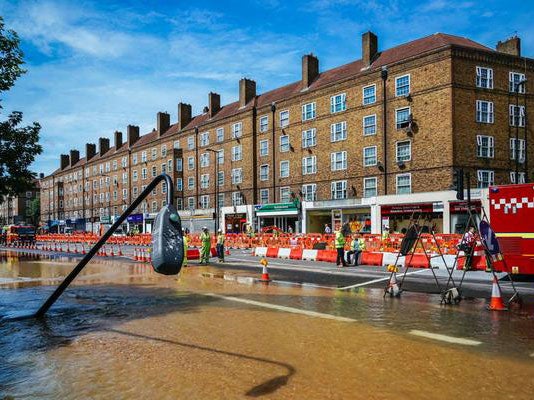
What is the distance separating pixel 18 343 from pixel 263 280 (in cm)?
860

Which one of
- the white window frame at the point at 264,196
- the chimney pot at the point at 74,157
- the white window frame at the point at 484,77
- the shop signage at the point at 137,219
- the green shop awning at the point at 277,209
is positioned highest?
the chimney pot at the point at 74,157

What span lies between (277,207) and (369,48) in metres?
16.8

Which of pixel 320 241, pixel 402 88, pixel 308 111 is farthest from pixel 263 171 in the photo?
pixel 320 241

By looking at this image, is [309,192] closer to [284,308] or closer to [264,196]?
[264,196]

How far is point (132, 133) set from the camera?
75.4m

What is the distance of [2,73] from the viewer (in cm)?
974

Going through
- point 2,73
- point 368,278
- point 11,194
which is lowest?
point 368,278

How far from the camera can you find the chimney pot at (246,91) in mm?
52844

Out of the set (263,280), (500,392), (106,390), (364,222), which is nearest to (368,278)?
(263,280)

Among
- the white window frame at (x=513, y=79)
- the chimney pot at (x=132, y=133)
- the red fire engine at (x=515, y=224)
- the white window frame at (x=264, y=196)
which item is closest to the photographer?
the red fire engine at (x=515, y=224)

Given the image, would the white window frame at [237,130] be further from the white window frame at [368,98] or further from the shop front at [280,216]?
the white window frame at [368,98]

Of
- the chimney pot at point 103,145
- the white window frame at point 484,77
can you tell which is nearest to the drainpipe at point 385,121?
the white window frame at point 484,77

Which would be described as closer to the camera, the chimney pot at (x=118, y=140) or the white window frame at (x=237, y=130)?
the white window frame at (x=237, y=130)

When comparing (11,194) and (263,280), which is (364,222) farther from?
(11,194)
